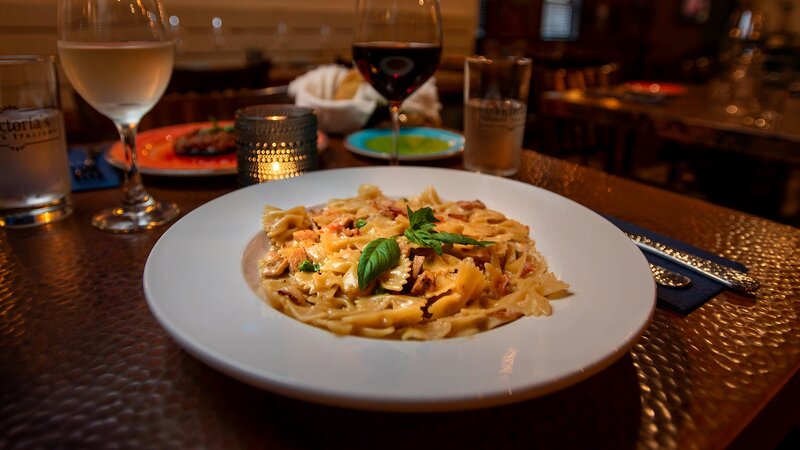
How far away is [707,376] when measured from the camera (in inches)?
24.3

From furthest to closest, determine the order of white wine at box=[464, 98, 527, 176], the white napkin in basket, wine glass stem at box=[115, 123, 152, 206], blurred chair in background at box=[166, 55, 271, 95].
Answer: blurred chair in background at box=[166, 55, 271, 95], the white napkin in basket, white wine at box=[464, 98, 527, 176], wine glass stem at box=[115, 123, 152, 206]

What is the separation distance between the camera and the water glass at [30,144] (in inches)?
39.3

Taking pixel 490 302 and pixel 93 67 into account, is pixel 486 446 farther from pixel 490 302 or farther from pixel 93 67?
pixel 93 67

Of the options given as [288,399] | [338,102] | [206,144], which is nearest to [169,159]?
[206,144]

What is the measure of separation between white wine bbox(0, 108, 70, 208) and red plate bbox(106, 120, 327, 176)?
8.0 inches

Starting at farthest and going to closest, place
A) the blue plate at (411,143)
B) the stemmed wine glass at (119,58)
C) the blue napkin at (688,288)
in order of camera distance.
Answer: the blue plate at (411,143) < the stemmed wine glass at (119,58) < the blue napkin at (688,288)

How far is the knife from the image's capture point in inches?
31.9

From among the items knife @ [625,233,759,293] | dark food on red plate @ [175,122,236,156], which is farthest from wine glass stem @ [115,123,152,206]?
knife @ [625,233,759,293]

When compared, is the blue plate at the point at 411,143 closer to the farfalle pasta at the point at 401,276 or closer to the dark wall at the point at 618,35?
the farfalle pasta at the point at 401,276

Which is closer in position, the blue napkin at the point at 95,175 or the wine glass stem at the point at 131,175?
the wine glass stem at the point at 131,175

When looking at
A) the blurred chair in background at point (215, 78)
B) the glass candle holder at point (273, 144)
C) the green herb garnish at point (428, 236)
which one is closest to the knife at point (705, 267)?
the green herb garnish at point (428, 236)

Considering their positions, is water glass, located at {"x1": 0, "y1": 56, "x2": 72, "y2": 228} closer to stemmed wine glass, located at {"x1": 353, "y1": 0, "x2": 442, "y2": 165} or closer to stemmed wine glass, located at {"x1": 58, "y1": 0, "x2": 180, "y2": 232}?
stemmed wine glass, located at {"x1": 58, "y1": 0, "x2": 180, "y2": 232}

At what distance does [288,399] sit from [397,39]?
0.91 metres

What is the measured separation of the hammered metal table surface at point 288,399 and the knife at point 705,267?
0.02 m
